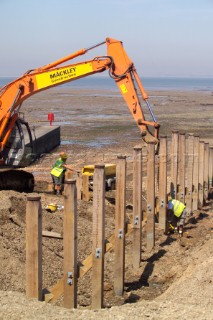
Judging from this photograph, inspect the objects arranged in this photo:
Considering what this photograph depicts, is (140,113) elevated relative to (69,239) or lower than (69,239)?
elevated

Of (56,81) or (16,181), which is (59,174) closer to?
(16,181)

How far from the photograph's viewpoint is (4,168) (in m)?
15.8

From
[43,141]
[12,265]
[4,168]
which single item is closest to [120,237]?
[12,265]

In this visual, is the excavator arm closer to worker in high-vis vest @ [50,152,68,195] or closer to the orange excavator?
the orange excavator

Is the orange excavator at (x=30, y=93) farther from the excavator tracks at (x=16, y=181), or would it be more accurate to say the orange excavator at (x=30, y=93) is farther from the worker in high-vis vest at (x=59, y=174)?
the worker in high-vis vest at (x=59, y=174)

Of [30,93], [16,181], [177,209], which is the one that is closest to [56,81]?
[30,93]

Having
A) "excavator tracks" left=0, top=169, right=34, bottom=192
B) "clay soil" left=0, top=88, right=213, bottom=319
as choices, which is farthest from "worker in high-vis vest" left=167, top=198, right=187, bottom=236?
"excavator tracks" left=0, top=169, right=34, bottom=192

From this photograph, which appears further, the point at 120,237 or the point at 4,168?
the point at 4,168

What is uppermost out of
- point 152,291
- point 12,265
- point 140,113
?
point 140,113

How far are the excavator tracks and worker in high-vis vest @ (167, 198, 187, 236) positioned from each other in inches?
172

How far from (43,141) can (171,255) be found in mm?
14447

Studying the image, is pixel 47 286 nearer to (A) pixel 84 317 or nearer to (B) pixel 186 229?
(A) pixel 84 317

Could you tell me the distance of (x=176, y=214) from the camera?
43.3ft

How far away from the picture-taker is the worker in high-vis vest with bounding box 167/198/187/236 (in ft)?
43.1
